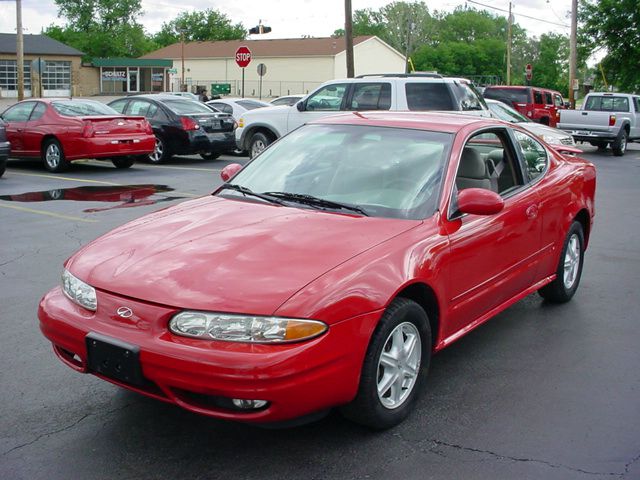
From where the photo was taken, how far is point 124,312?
3.60m

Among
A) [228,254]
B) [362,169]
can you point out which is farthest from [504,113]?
[228,254]

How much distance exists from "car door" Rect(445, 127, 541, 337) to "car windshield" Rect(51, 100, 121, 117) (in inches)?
459

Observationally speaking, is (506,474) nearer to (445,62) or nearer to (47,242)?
(47,242)

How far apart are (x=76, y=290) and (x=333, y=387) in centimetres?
136

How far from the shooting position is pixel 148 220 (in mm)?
4637

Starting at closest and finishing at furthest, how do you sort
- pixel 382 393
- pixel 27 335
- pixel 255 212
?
1. pixel 382 393
2. pixel 255 212
3. pixel 27 335

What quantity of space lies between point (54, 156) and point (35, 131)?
0.76 m

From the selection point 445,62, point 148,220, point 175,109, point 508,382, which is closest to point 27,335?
point 148,220

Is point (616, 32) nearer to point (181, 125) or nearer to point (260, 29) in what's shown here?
point (260, 29)

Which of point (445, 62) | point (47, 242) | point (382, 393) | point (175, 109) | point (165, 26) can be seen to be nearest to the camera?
point (382, 393)

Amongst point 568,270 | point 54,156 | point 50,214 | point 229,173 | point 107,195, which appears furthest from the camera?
point 54,156

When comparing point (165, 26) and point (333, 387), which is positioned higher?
point (165, 26)

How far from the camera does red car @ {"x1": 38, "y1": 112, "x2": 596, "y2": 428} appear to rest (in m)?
3.42

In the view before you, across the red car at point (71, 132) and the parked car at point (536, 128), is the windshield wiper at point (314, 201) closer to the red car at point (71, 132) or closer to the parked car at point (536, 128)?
the red car at point (71, 132)
